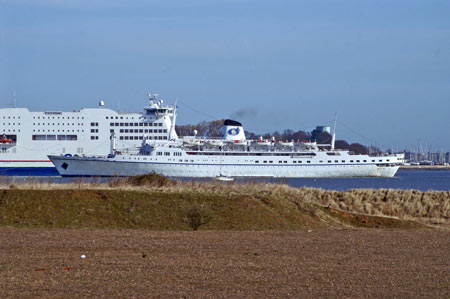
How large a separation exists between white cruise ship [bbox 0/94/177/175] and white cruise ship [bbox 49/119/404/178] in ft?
18.3

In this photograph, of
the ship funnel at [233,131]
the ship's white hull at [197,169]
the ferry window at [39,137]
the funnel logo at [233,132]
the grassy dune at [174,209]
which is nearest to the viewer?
the grassy dune at [174,209]

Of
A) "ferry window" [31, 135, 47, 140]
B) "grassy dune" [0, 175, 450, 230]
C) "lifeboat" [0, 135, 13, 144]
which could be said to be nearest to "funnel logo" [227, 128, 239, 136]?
"ferry window" [31, 135, 47, 140]

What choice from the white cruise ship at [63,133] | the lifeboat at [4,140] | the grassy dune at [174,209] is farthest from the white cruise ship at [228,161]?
the grassy dune at [174,209]

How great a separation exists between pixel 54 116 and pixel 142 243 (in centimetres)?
5769

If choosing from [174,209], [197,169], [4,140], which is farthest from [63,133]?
[174,209]

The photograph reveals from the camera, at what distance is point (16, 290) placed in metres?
10.0

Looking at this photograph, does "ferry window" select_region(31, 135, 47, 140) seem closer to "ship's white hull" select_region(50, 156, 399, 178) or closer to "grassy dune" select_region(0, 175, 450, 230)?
"ship's white hull" select_region(50, 156, 399, 178)

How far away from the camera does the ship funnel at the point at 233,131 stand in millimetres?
68875

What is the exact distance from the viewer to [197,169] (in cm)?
6356

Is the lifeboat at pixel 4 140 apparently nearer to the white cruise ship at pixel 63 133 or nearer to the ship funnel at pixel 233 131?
the white cruise ship at pixel 63 133

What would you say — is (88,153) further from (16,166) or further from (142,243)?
(142,243)

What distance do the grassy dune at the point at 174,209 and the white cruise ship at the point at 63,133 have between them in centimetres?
4732

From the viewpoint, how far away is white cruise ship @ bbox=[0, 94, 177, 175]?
70500mm

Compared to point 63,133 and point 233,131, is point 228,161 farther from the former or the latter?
point 63,133
